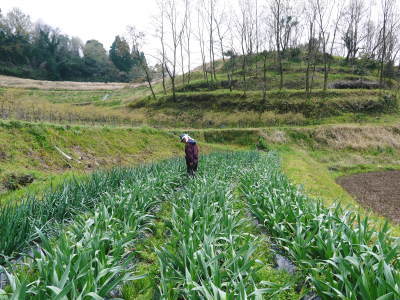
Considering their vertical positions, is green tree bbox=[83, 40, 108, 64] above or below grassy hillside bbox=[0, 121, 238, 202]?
above

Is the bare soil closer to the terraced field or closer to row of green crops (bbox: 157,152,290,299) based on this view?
the terraced field

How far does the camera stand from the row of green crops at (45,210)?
292 centimetres

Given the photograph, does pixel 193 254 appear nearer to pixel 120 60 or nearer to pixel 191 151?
pixel 191 151

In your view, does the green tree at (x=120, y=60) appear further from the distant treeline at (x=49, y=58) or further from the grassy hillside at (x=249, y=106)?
the grassy hillside at (x=249, y=106)

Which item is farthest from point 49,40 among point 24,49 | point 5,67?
point 5,67

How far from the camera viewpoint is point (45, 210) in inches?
147

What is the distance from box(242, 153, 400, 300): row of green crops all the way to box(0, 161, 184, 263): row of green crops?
2.76 metres

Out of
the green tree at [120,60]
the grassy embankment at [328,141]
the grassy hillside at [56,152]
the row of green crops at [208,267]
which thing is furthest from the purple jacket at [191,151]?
the green tree at [120,60]

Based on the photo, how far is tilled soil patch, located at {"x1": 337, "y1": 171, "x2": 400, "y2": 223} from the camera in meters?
8.77

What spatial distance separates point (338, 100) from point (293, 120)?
680 cm

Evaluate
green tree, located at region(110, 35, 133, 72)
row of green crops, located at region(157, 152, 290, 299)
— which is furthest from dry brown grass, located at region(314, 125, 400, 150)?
green tree, located at region(110, 35, 133, 72)

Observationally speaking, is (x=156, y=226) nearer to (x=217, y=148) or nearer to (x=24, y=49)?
(x=217, y=148)

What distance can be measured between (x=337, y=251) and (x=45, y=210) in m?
3.76

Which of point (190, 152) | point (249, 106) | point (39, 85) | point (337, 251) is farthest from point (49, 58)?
point (337, 251)
